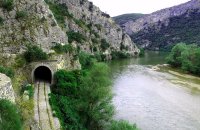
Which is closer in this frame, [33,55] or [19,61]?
[19,61]

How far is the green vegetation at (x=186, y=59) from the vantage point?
105387mm

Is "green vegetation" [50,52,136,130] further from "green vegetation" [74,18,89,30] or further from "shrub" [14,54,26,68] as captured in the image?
"green vegetation" [74,18,89,30]

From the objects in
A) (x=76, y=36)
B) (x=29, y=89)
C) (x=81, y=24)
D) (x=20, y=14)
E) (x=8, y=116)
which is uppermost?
(x=81, y=24)

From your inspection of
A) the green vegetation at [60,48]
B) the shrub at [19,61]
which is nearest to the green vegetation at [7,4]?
the green vegetation at [60,48]

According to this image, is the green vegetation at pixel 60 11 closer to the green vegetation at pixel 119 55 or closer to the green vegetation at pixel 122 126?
the green vegetation at pixel 119 55

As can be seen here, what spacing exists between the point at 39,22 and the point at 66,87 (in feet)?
49.8

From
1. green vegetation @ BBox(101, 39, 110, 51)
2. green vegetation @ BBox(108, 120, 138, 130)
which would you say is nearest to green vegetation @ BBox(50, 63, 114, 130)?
green vegetation @ BBox(108, 120, 138, 130)

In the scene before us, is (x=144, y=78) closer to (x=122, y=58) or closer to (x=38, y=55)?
(x=38, y=55)

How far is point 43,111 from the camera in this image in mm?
39688

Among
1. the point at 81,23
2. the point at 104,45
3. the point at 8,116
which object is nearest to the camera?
the point at 8,116

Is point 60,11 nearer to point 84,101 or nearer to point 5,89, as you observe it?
point 84,101

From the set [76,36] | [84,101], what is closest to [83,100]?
[84,101]

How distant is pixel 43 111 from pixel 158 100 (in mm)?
31905

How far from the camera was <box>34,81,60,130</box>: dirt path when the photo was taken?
3562 centimetres
